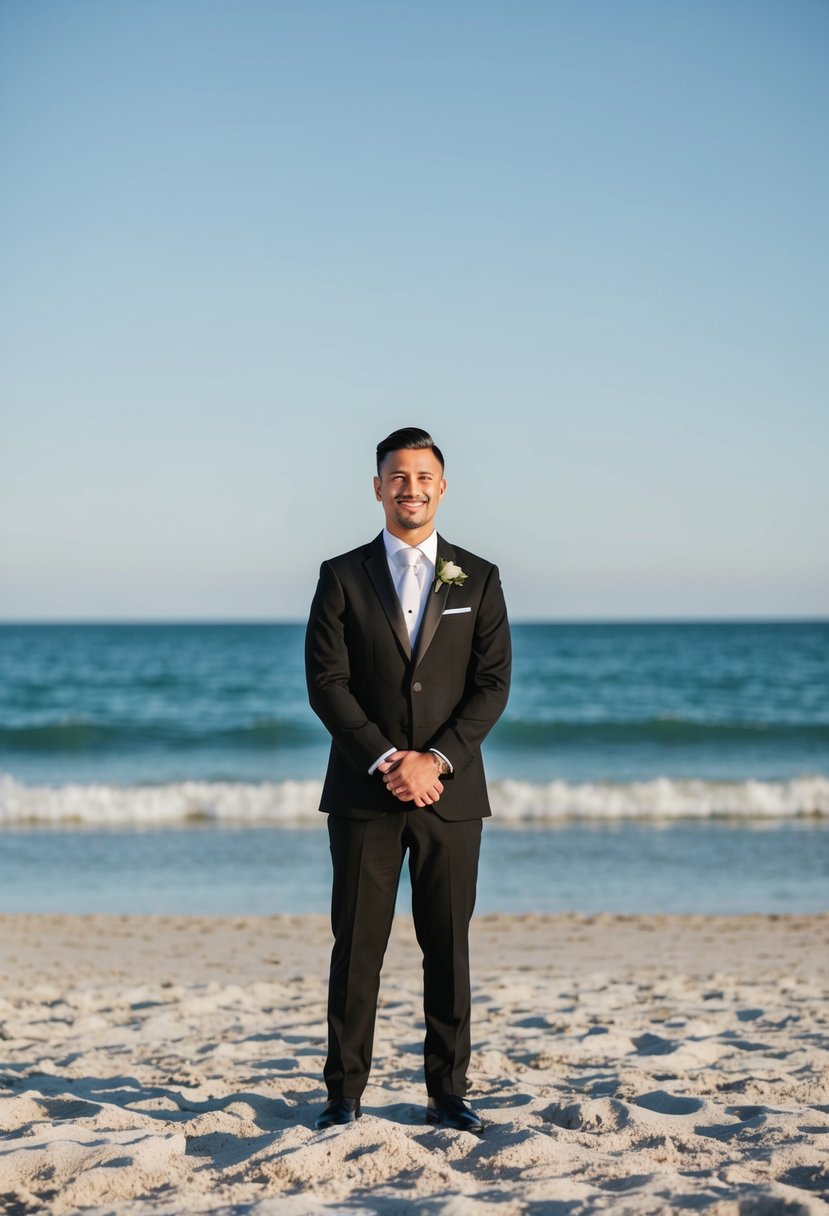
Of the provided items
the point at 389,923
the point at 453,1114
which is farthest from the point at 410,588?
the point at 453,1114

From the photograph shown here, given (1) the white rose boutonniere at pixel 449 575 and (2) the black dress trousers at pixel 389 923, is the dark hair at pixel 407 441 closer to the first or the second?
(1) the white rose boutonniere at pixel 449 575

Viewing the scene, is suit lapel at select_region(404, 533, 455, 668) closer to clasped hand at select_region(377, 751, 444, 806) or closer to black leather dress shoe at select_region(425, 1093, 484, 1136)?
clasped hand at select_region(377, 751, 444, 806)

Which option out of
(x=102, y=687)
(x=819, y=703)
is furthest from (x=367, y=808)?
(x=102, y=687)

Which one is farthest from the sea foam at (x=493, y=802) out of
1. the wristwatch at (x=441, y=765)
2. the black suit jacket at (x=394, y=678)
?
the wristwatch at (x=441, y=765)

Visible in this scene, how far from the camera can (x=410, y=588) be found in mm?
3520

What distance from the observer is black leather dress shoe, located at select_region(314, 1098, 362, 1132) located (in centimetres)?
335

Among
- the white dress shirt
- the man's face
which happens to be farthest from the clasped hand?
the man's face

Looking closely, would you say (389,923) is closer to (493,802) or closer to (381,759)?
(381,759)

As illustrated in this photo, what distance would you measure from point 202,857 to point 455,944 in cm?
764

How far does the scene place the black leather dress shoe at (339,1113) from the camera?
3.35m

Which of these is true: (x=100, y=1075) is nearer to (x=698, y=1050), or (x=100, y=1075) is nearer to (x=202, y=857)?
(x=698, y=1050)

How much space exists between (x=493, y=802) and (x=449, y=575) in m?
10.4

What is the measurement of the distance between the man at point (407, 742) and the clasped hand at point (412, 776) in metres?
0.04

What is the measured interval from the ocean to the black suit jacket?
552cm
